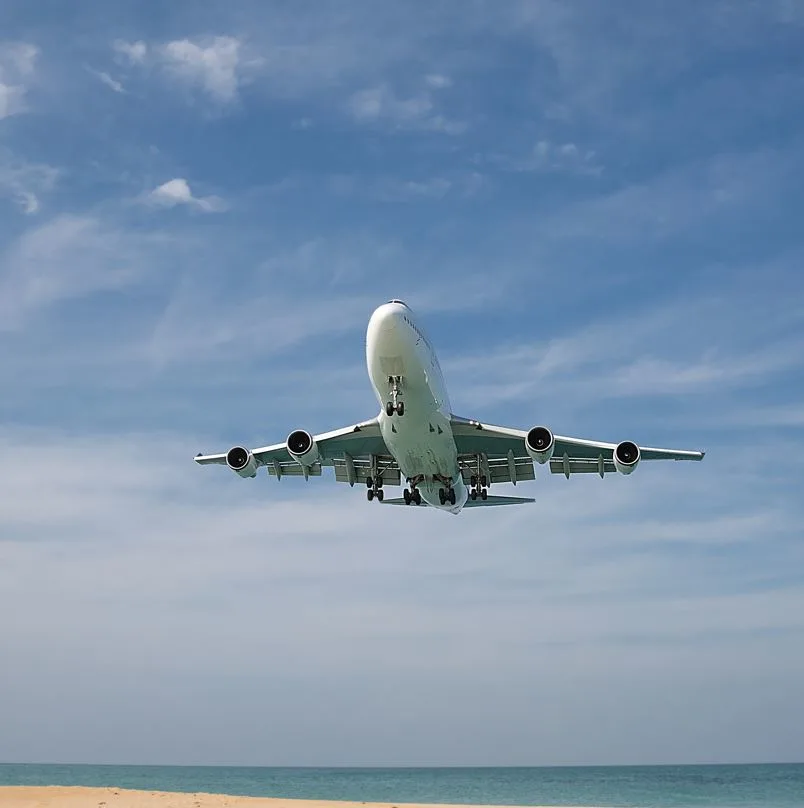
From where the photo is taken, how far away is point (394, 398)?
2836cm

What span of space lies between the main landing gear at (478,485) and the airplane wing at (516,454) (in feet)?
0.68

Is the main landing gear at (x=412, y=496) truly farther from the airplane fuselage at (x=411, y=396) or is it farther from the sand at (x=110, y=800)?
the sand at (x=110, y=800)

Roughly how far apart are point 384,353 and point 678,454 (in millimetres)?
14299

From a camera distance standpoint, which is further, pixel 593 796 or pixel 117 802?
pixel 593 796

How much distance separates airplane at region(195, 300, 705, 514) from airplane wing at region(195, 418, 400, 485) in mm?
37

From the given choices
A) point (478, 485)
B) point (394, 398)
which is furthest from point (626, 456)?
point (394, 398)

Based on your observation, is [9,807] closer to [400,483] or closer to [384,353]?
[384,353]

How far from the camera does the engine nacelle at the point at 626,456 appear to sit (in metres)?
33.0

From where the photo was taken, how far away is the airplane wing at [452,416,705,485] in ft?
112

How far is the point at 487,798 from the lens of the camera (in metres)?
79.8

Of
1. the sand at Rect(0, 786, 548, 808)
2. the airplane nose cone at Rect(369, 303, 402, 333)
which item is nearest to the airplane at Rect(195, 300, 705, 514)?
the airplane nose cone at Rect(369, 303, 402, 333)

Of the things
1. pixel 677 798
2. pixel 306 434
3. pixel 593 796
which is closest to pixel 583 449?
pixel 306 434

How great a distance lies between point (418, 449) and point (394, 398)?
137 inches

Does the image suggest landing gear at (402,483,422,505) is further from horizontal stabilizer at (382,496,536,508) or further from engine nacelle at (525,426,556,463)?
engine nacelle at (525,426,556,463)
